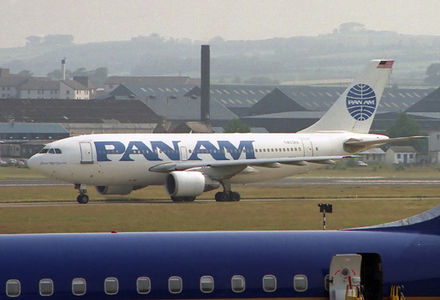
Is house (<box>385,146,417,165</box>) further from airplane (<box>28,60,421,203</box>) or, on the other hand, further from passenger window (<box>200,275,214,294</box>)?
passenger window (<box>200,275,214,294</box>)

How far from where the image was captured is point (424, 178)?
8012 cm

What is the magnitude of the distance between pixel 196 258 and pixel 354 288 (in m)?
2.33

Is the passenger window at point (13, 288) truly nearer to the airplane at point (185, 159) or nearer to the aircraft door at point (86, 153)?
the airplane at point (185, 159)

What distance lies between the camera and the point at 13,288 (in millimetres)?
15297

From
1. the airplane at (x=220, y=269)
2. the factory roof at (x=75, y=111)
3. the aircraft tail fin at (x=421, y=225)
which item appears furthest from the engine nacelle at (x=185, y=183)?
the factory roof at (x=75, y=111)

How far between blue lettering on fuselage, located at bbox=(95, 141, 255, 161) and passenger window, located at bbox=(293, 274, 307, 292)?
3823 centimetres

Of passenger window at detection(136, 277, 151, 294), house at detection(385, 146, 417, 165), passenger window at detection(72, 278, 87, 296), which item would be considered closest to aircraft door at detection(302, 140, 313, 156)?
passenger window at detection(136, 277, 151, 294)

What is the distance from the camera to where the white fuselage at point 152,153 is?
175 ft

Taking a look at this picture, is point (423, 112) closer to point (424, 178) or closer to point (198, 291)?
point (424, 178)

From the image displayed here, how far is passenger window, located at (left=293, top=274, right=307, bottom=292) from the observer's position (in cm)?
1552

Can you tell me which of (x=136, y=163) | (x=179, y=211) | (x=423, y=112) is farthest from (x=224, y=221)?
(x=423, y=112)

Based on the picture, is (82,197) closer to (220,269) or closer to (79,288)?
(79,288)

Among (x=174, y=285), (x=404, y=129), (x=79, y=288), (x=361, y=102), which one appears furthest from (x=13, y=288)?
(x=404, y=129)

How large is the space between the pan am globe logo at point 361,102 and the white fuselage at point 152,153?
450 centimetres
